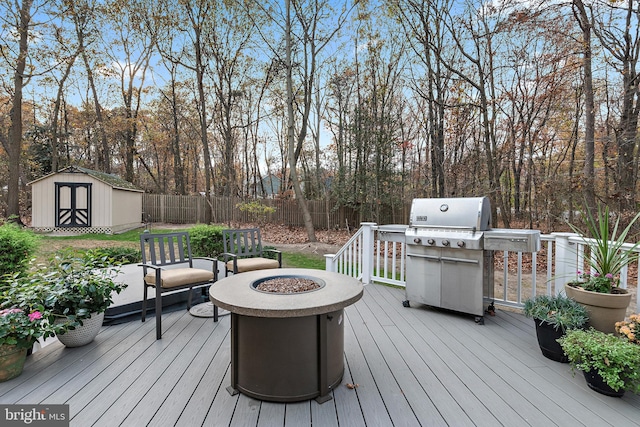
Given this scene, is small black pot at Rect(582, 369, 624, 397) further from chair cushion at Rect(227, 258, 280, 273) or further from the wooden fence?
the wooden fence

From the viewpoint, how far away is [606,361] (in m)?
1.76

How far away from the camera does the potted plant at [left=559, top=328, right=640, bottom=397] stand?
5.67ft


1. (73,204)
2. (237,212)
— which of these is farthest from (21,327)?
(237,212)

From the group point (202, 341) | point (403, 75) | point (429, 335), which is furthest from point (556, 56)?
point (202, 341)

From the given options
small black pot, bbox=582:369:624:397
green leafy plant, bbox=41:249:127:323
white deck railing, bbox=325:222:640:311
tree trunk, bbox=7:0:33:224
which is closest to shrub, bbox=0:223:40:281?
green leafy plant, bbox=41:249:127:323

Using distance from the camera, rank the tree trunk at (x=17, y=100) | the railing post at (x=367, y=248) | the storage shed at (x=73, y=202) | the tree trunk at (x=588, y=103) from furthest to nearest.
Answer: the storage shed at (x=73, y=202), the tree trunk at (x=17, y=100), the tree trunk at (x=588, y=103), the railing post at (x=367, y=248)

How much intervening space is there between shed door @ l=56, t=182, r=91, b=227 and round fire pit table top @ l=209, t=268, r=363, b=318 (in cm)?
1037

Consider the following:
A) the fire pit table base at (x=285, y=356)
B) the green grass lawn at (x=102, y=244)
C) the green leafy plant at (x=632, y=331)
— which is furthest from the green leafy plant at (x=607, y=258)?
Result: the green grass lawn at (x=102, y=244)

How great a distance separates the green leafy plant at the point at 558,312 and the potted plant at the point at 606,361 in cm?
22

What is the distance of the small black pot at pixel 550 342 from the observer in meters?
2.25

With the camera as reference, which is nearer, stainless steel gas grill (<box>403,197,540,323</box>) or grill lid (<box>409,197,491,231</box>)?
stainless steel gas grill (<box>403,197,540,323</box>)

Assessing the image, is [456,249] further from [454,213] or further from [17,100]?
[17,100]

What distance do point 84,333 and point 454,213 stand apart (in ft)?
11.8

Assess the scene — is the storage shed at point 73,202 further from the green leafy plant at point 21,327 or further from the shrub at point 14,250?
the green leafy plant at point 21,327
